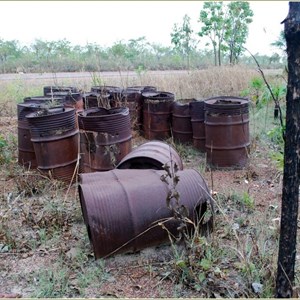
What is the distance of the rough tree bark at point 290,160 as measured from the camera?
1695mm

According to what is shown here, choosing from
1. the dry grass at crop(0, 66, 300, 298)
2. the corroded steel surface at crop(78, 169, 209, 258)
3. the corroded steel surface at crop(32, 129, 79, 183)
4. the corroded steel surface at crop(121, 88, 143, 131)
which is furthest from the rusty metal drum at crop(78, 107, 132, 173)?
the corroded steel surface at crop(121, 88, 143, 131)

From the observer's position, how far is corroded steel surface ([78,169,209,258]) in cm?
258

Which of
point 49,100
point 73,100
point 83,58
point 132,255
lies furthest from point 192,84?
point 83,58

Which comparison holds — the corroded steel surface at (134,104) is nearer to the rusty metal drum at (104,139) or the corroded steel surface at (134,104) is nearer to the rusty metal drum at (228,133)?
the rusty metal drum at (228,133)

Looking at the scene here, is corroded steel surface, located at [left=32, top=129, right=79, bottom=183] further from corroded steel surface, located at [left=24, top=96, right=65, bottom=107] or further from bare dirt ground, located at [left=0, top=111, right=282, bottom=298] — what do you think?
corroded steel surface, located at [left=24, top=96, right=65, bottom=107]

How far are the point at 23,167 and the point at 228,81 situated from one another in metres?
7.08

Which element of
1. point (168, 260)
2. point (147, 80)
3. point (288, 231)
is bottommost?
point (168, 260)

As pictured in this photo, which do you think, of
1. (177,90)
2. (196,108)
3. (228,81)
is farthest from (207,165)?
(228,81)

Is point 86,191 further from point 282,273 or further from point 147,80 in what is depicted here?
point 147,80

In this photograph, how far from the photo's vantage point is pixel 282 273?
2.02 m

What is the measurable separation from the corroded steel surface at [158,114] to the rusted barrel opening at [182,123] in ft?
0.54

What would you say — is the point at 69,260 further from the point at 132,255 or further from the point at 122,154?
the point at 122,154

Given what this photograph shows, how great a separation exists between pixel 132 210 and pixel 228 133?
2.77 meters

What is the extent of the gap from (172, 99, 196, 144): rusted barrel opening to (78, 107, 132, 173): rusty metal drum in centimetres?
207
